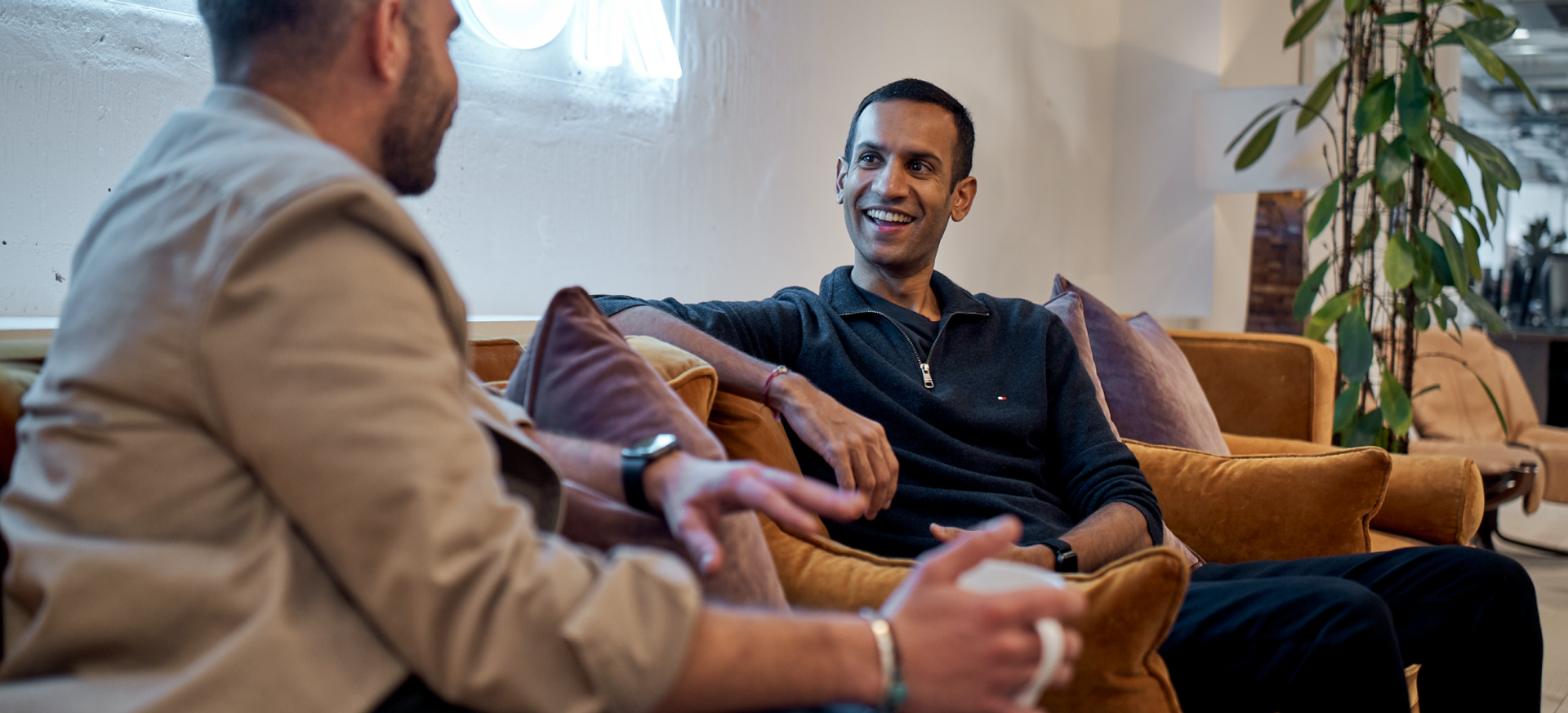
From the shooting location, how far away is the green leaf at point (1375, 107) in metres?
3.20

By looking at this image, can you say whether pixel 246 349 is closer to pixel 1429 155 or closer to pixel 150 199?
pixel 150 199

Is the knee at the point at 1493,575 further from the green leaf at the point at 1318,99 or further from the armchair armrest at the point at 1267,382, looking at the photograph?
the green leaf at the point at 1318,99

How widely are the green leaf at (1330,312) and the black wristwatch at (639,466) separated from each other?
304 centimetres

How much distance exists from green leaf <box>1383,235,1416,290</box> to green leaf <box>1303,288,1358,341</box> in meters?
0.13

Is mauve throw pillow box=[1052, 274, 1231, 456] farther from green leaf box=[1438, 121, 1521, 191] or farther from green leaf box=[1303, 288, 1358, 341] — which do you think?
green leaf box=[1438, 121, 1521, 191]

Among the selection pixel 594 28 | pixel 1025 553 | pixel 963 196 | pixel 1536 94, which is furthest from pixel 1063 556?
pixel 1536 94

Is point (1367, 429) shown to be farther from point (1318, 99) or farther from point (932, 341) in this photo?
point (932, 341)

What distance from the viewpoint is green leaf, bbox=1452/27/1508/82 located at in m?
3.16

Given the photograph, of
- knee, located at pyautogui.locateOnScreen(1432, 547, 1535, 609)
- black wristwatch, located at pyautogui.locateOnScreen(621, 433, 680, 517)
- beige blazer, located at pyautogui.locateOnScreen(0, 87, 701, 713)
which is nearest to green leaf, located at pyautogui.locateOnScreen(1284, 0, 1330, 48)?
knee, located at pyautogui.locateOnScreen(1432, 547, 1535, 609)

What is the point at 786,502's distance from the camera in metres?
0.81

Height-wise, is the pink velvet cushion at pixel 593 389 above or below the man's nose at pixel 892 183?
below

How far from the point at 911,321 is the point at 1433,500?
1198 millimetres

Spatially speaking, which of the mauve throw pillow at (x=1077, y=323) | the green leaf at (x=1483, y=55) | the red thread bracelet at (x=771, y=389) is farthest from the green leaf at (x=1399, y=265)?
the red thread bracelet at (x=771, y=389)

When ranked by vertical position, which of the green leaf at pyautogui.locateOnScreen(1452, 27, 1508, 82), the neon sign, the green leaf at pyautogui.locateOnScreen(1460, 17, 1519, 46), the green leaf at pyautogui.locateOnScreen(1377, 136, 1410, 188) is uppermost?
the green leaf at pyautogui.locateOnScreen(1460, 17, 1519, 46)
